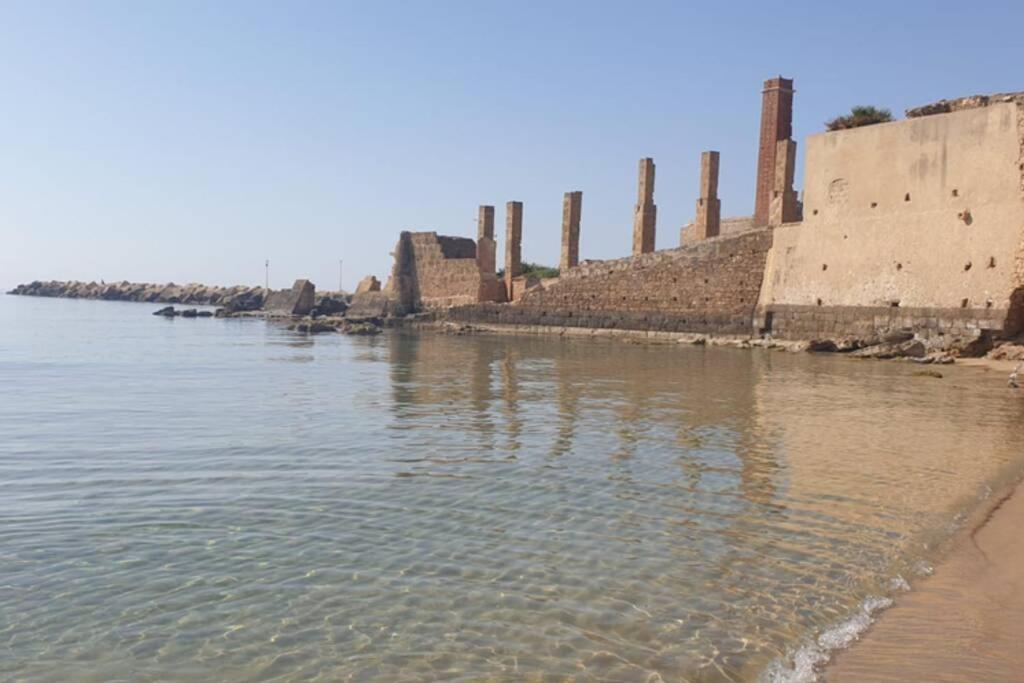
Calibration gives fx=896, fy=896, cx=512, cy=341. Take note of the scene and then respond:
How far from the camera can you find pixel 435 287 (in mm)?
33000

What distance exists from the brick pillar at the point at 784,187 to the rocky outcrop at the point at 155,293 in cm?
3675

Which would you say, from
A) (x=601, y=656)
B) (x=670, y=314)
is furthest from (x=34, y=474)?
(x=670, y=314)

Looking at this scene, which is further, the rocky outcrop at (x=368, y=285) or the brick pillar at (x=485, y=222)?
the rocky outcrop at (x=368, y=285)

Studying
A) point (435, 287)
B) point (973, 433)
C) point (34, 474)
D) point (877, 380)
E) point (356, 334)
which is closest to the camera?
point (34, 474)

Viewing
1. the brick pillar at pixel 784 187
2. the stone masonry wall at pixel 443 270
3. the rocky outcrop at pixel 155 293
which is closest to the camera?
the brick pillar at pixel 784 187

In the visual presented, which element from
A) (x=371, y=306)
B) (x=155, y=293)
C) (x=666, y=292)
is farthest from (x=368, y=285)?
(x=155, y=293)

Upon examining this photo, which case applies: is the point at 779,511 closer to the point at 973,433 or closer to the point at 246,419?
the point at 973,433

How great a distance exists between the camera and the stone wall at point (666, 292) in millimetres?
22453

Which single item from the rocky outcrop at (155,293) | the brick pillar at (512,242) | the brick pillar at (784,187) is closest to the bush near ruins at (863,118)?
the brick pillar at (784,187)

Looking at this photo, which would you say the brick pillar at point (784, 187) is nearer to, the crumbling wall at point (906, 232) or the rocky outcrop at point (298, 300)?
the crumbling wall at point (906, 232)

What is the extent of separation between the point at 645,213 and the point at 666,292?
288cm

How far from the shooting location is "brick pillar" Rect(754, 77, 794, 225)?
2253 cm

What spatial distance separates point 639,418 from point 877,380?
5.56 m

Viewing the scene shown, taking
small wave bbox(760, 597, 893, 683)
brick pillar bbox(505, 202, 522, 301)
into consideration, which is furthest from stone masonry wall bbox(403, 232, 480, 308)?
small wave bbox(760, 597, 893, 683)
